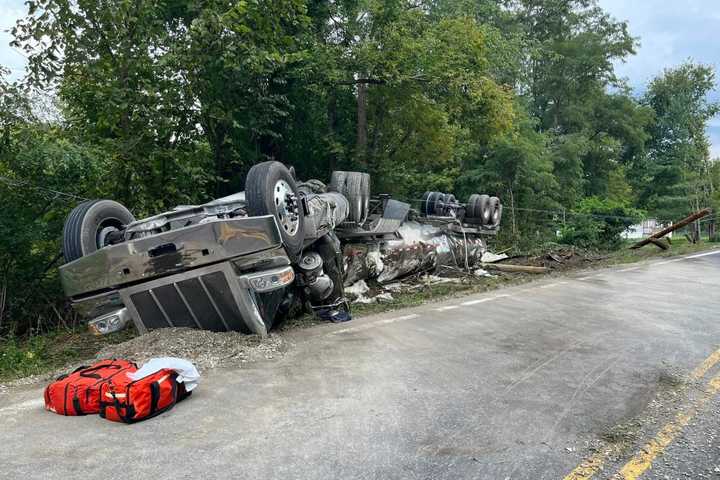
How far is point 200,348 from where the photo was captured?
17.7ft

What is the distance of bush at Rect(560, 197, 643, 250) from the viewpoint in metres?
19.6

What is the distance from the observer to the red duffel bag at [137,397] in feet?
12.3

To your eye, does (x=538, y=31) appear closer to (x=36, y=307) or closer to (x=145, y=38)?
(x=145, y=38)

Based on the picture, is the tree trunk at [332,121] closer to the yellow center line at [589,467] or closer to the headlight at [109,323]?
the headlight at [109,323]

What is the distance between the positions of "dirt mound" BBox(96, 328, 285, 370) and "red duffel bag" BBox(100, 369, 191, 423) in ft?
3.42

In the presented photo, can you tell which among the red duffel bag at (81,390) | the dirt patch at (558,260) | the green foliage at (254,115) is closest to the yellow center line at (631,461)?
the red duffel bag at (81,390)

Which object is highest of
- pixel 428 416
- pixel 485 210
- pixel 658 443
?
pixel 485 210

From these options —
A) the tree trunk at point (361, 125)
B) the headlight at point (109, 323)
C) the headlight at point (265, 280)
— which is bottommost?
the headlight at point (109, 323)

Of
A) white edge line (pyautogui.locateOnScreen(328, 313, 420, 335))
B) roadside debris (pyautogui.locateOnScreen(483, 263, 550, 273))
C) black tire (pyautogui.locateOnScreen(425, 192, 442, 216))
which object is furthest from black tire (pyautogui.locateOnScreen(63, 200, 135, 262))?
roadside debris (pyautogui.locateOnScreen(483, 263, 550, 273))

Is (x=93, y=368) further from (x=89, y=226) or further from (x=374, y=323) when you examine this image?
(x=374, y=323)

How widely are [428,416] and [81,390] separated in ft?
8.14

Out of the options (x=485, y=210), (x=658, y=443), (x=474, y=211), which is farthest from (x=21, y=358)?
(x=485, y=210)

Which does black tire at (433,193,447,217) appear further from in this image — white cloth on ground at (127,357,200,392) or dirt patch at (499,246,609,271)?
white cloth on ground at (127,357,200,392)

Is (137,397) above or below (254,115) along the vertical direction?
below
